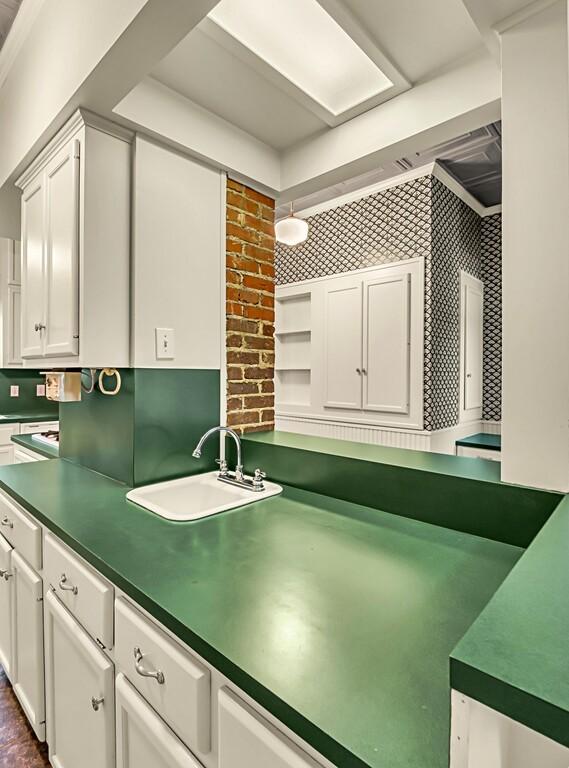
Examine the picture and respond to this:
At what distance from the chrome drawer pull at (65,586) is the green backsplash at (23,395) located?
3.03 meters

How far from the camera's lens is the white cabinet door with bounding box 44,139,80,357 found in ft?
5.06

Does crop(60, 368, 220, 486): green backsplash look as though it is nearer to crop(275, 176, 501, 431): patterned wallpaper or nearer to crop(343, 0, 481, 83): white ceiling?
crop(343, 0, 481, 83): white ceiling

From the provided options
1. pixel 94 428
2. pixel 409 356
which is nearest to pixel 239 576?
pixel 94 428

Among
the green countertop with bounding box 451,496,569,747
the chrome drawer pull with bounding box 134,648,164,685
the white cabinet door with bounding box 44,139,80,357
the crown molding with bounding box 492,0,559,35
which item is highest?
the crown molding with bounding box 492,0,559,35

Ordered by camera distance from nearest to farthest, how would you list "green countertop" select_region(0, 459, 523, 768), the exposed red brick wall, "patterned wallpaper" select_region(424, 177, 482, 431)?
"green countertop" select_region(0, 459, 523, 768)
the exposed red brick wall
"patterned wallpaper" select_region(424, 177, 482, 431)

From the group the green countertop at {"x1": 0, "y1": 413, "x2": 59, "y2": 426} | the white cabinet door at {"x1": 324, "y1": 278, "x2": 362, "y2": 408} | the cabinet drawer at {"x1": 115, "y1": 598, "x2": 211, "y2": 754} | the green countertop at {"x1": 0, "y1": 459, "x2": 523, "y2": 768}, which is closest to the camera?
the green countertop at {"x1": 0, "y1": 459, "x2": 523, "y2": 768}

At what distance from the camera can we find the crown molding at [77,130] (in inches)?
57.8

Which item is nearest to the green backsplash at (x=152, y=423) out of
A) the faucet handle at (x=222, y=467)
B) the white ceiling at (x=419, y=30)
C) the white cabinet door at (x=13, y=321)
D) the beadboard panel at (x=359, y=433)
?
the faucet handle at (x=222, y=467)

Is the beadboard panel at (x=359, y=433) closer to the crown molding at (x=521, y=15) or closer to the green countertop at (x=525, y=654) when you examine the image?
the crown molding at (x=521, y=15)

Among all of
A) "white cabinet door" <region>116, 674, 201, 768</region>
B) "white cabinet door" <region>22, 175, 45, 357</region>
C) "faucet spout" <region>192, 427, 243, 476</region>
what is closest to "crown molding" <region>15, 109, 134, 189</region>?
"white cabinet door" <region>22, 175, 45, 357</region>

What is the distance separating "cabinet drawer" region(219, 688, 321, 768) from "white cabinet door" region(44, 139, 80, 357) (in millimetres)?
1263

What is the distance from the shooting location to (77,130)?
1504 millimetres

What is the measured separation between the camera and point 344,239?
3.82 metres

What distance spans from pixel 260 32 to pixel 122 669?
1.82m
